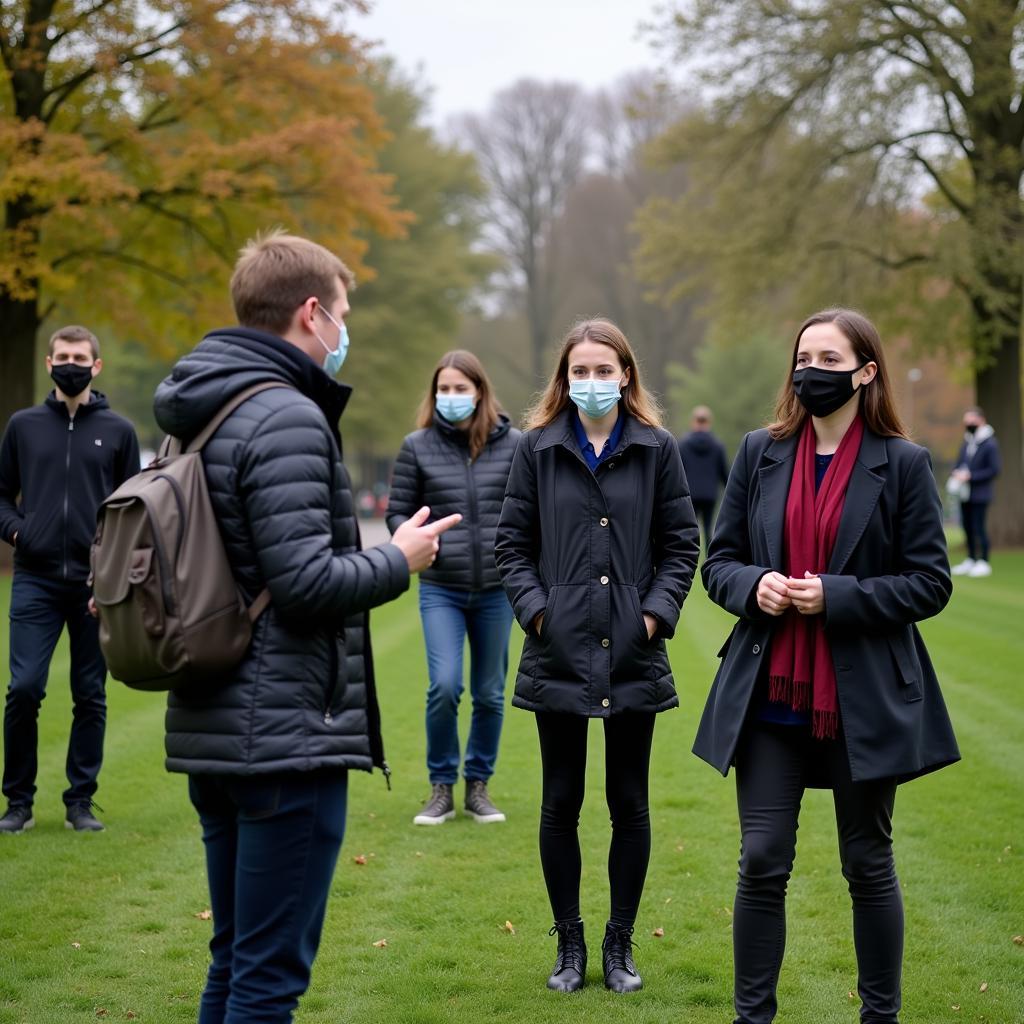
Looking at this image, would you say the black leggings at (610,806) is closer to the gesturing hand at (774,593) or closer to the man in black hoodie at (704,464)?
the gesturing hand at (774,593)

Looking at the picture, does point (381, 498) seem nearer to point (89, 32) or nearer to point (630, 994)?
point (89, 32)

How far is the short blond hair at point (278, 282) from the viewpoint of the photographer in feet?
11.6

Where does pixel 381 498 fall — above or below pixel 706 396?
below

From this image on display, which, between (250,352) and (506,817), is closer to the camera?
(250,352)

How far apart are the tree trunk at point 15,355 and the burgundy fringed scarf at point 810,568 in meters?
21.7

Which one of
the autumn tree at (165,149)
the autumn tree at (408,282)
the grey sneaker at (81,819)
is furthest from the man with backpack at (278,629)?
the autumn tree at (408,282)

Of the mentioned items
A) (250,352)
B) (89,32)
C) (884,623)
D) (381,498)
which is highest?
(89,32)

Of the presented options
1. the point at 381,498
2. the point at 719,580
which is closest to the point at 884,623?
the point at 719,580

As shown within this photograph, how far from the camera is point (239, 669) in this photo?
3.40 meters

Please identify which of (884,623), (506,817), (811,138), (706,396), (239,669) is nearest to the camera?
(239,669)

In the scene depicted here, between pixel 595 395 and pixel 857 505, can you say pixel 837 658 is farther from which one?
pixel 595 395

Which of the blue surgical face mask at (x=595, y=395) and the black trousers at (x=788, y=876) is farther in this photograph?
the blue surgical face mask at (x=595, y=395)

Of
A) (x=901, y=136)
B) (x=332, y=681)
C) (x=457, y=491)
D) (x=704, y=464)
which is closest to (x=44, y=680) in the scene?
(x=457, y=491)

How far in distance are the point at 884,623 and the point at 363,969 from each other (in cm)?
246
